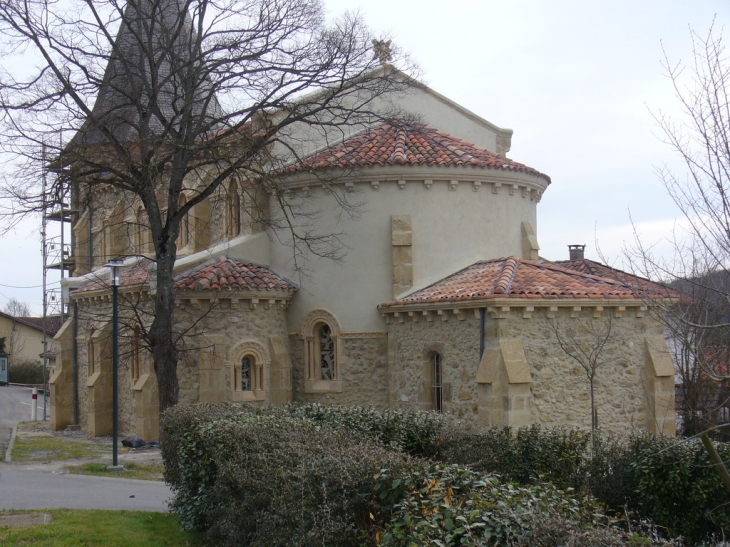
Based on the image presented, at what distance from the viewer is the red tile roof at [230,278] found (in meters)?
19.7

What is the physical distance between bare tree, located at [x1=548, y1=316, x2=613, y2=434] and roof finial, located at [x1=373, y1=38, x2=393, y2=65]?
318 inches

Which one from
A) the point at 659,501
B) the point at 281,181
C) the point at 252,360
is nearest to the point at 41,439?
the point at 252,360

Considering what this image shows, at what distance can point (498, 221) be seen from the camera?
21125 mm

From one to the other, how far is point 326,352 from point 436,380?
12.0 ft

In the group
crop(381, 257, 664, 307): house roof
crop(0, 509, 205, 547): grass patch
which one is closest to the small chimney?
crop(381, 257, 664, 307): house roof

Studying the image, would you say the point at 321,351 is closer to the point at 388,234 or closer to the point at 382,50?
the point at 388,234

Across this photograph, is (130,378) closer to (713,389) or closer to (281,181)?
(281,181)

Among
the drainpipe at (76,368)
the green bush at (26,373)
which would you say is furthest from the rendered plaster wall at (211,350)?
the green bush at (26,373)

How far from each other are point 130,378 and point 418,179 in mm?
10173

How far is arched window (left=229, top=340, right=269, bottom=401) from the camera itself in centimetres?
2005

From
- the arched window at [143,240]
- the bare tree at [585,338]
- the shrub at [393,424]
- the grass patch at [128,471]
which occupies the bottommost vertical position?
the grass patch at [128,471]

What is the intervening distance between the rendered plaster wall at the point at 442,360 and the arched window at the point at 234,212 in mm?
6388

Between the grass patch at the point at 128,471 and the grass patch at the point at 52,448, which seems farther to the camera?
the grass patch at the point at 52,448

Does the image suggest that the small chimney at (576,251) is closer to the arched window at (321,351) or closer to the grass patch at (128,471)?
the arched window at (321,351)
